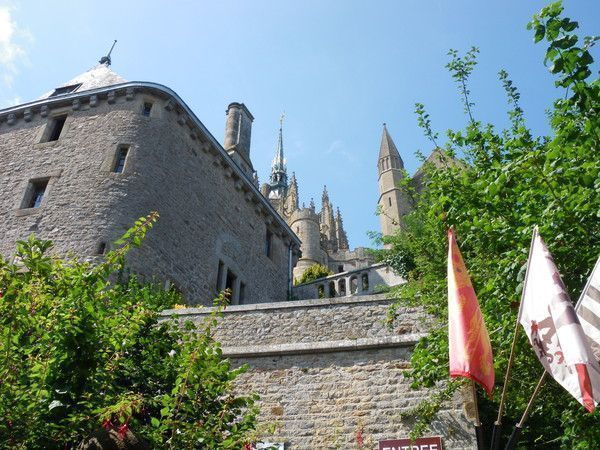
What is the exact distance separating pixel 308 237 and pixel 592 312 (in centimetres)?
4131

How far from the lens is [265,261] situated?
18266mm

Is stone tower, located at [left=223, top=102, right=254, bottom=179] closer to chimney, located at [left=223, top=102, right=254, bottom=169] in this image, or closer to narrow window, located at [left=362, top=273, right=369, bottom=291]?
chimney, located at [left=223, top=102, right=254, bottom=169]

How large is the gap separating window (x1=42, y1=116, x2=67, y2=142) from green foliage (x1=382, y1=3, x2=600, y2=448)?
38.7 feet

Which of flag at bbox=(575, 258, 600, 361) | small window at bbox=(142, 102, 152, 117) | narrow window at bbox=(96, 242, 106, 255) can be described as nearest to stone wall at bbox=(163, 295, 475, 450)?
narrow window at bbox=(96, 242, 106, 255)

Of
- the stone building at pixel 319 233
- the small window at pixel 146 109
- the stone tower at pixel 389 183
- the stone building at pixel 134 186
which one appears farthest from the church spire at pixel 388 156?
the small window at pixel 146 109

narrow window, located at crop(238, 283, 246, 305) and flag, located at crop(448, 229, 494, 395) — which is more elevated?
narrow window, located at crop(238, 283, 246, 305)

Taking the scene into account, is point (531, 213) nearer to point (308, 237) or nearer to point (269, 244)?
point (269, 244)

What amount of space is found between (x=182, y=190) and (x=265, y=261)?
4380 mm

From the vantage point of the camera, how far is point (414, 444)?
772 cm

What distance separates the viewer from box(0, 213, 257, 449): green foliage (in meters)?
4.94

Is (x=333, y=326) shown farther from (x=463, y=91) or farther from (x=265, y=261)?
(x=265, y=261)

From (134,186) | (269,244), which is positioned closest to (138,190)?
(134,186)

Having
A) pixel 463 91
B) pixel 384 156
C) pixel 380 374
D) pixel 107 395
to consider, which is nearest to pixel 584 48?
pixel 463 91

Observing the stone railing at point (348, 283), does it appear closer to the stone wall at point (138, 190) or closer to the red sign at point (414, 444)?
the stone wall at point (138, 190)
